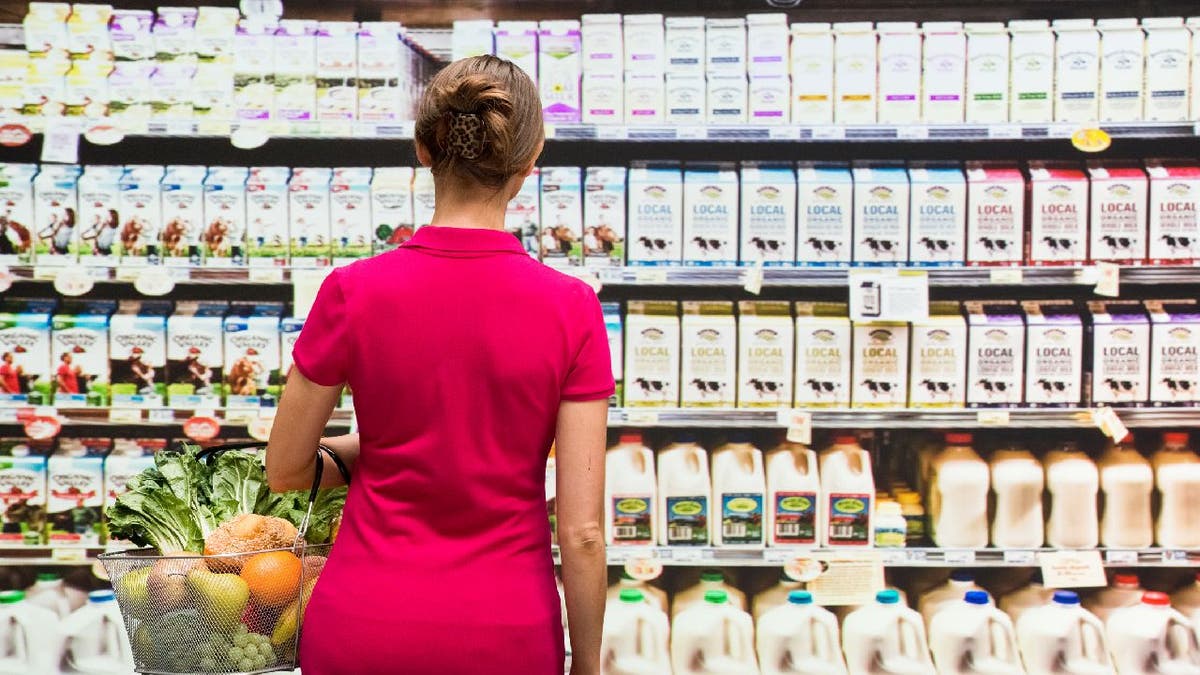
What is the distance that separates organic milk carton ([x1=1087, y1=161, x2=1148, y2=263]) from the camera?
10.9 feet

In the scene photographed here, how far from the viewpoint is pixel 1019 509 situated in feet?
11.1

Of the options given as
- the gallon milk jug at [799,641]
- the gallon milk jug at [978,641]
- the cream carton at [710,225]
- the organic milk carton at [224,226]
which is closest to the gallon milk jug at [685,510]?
the gallon milk jug at [799,641]

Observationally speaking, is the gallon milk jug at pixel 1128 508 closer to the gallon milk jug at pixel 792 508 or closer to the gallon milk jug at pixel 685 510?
the gallon milk jug at pixel 792 508

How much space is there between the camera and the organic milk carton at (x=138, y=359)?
3.40 meters

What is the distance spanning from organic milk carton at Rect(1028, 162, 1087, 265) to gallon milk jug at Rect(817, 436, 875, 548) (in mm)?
823

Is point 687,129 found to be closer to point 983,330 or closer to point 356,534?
point 983,330

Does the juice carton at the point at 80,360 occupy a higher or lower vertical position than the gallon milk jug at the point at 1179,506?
higher

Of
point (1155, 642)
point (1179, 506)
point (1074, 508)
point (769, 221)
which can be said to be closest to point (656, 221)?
point (769, 221)

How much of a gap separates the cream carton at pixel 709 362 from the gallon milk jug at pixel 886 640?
29.3 inches

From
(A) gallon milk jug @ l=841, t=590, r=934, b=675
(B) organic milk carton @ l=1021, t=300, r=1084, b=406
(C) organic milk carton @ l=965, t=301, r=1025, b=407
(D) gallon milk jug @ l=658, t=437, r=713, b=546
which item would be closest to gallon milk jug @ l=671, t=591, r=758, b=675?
(D) gallon milk jug @ l=658, t=437, r=713, b=546

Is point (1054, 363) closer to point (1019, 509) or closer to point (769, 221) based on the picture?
point (1019, 509)

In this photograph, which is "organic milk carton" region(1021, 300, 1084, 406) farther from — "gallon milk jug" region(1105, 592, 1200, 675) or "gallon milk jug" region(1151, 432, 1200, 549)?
"gallon milk jug" region(1105, 592, 1200, 675)

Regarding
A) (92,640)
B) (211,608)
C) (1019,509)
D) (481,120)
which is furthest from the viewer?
(1019,509)

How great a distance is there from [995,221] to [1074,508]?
890mm
